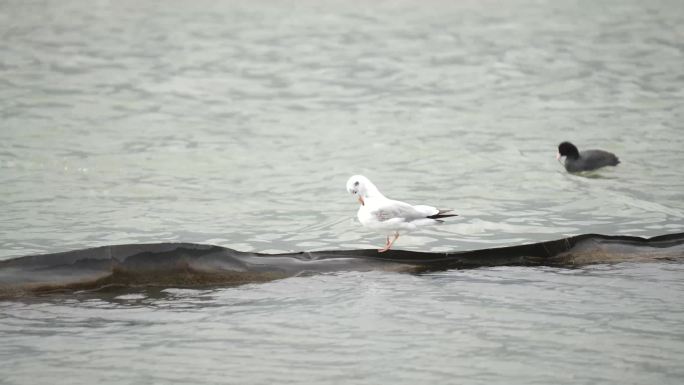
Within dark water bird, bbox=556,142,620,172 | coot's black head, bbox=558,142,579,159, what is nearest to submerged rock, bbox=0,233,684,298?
dark water bird, bbox=556,142,620,172

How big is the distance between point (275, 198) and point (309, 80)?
5.46m

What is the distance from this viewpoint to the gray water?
5.93m

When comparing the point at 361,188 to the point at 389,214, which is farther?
the point at 361,188

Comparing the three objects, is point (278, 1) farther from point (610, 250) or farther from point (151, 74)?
point (610, 250)

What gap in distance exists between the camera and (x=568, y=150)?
10641 millimetres

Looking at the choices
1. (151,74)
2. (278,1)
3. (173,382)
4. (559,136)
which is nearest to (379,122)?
(559,136)

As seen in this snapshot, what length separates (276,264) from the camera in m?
7.08

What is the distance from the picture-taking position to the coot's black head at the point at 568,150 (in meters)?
10.6

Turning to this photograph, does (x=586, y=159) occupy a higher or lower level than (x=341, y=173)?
higher

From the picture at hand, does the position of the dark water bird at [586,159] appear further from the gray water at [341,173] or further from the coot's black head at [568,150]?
the gray water at [341,173]

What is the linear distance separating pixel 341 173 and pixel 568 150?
2222 millimetres

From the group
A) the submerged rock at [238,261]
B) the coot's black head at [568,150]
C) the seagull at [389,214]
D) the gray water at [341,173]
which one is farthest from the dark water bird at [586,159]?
the seagull at [389,214]

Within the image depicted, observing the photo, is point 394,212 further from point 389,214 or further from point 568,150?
point 568,150

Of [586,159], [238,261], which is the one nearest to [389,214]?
[238,261]
